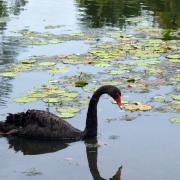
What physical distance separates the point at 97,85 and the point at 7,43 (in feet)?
12.2

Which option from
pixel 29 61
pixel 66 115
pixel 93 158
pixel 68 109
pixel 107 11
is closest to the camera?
pixel 93 158

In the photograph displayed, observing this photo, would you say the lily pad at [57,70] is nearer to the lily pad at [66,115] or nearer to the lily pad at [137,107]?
the lily pad at [137,107]

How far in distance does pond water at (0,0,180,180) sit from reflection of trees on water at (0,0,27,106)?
0.06 feet

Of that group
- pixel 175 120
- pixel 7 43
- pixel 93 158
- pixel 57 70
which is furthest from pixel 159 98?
pixel 7 43

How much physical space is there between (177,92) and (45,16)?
26.3 feet

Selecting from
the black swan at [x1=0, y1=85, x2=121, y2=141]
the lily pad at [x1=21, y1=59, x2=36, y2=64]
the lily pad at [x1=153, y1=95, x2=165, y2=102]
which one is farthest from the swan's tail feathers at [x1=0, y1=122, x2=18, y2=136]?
the lily pad at [x1=21, y1=59, x2=36, y2=64]

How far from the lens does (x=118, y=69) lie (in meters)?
9.51

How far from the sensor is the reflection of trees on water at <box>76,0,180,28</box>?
1461 cm

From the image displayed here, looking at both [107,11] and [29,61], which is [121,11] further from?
[29,61]

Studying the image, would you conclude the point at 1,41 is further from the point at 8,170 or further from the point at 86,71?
the point at 8,170

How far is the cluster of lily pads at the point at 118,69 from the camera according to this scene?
25.9 feet

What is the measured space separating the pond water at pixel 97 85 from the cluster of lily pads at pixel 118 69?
2 centimetres

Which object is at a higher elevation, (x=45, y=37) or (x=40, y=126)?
(x=40, y=126)

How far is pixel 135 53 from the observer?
1077 centimetres
